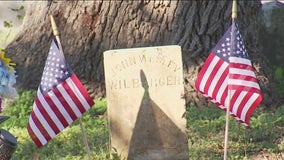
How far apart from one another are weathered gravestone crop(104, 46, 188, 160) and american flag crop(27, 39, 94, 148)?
54cm

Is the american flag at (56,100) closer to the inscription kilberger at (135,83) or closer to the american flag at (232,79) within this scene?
the inscription kilberger at (135,83)

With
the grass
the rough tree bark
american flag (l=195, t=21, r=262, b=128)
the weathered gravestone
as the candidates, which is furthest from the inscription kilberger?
the rough tree bark

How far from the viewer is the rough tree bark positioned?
28.3ft

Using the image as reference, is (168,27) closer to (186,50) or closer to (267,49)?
(186,50)

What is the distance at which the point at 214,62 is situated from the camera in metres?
6.31

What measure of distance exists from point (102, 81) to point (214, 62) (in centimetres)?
296

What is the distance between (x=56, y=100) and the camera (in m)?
6.18

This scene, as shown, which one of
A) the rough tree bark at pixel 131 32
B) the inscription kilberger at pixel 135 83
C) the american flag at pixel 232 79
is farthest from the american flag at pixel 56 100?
the rough tree bark at pixel 131 32

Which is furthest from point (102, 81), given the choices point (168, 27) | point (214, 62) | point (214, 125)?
point (214, 62)

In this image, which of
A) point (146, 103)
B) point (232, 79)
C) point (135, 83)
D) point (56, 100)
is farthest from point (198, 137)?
point (56, 100)

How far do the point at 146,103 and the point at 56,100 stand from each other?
0.94 m

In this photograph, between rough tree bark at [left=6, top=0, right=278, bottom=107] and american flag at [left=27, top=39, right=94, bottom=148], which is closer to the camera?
american flag at [left=27, top=39, right=94, bottom=148]

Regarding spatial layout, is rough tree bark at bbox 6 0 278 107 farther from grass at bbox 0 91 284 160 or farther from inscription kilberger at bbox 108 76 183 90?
inscription kilberger at bbox 108 76 183 90

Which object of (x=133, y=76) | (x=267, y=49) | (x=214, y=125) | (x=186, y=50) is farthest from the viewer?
(x=267, y=49)
